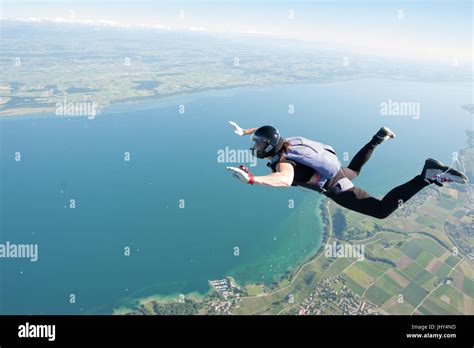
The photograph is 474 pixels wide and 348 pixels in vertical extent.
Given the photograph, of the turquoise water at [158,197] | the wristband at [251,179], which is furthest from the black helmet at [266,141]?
the turquoise water at [158,197]

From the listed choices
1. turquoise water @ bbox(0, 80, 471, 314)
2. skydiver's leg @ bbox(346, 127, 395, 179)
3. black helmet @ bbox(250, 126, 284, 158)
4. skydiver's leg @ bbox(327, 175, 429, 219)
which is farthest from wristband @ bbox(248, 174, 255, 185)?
turquoise water @ bbox(0, 80, 471, 314)

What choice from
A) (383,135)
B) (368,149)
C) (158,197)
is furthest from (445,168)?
(158,197)

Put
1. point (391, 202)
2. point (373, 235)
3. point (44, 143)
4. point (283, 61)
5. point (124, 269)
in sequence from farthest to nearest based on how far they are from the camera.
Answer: point (283, 61)
point (44, 143)
point (373, 235)
point (124, 269)
point (391, 202)

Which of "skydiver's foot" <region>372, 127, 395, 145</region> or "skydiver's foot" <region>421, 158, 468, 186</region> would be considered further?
"skydiver's foot" <region>372, 127, 395, 145</region>

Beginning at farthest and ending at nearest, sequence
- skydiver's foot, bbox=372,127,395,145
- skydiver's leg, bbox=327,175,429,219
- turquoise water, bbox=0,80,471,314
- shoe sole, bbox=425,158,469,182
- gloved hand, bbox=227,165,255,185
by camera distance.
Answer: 1. turquoise water, bbox=0,80,471,314
2. skydiver's foot, bbox=372,127,395,145
3. skydiver's leg, bbox=327,175,429,219
4. shoe sole, bbox=425,158,469,182
5. gloved hand, bbox=227,165,255,185

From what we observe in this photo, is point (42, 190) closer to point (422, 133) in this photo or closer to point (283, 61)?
point (422, 133)

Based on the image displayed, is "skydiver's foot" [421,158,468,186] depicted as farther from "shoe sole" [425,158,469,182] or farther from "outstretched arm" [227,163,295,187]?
"outstretched arm" [227,163,295,187]

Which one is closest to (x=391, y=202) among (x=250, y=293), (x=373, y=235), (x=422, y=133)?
(x=250, y=293)
